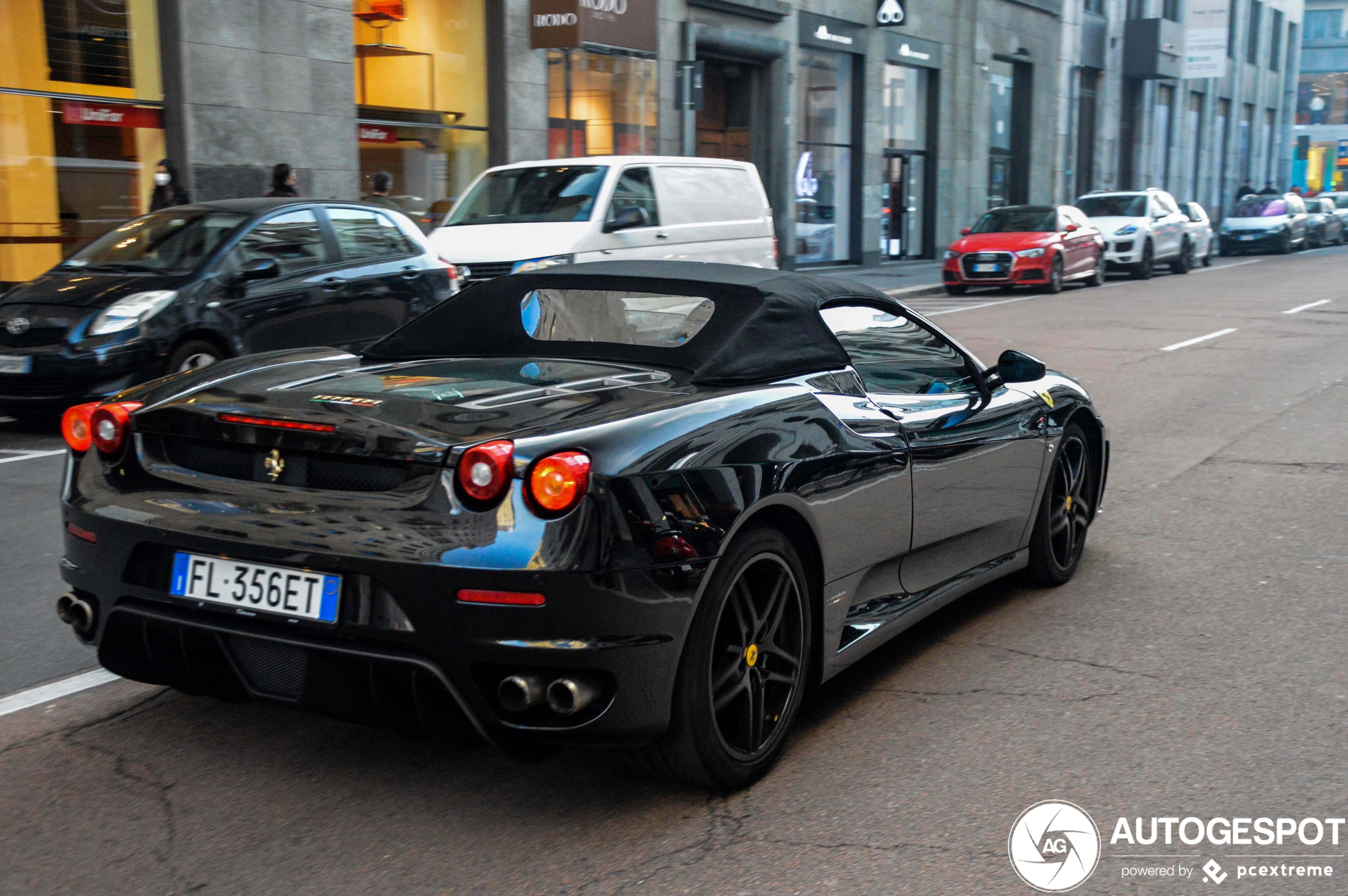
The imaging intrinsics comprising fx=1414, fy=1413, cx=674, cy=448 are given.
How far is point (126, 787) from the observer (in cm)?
350

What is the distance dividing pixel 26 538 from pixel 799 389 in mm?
4011

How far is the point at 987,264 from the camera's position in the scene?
75.7 feet

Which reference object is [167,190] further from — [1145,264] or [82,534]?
[1145,264]

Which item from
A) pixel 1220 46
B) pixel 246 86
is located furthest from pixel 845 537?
pixel 1220 46

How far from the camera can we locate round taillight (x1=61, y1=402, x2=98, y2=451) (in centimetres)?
376

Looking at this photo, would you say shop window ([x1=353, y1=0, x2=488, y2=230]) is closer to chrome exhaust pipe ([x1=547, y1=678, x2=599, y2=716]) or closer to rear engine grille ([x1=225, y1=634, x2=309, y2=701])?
rear engine grille ([x1=225, y1=634, x2=309, y2=701])

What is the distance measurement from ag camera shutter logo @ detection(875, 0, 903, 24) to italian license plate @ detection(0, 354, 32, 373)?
78.8 ft

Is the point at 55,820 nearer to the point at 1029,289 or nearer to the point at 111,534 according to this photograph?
the point at 111,534

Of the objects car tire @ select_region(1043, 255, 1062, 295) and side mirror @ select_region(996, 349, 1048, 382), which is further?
car tire @ select_region(1043, 255, 1062, 295)

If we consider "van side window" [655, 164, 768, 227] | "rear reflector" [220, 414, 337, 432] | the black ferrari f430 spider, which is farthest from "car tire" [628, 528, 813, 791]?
"van side window" [655, 164, 768, 227]

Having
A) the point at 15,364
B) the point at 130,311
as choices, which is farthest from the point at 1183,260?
the point at 15,364

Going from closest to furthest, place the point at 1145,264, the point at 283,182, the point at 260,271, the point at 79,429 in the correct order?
the point at 79,429 → the point at 260,271 → the point at 283,182 → the point at 1145,264

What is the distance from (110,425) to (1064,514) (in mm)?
3526

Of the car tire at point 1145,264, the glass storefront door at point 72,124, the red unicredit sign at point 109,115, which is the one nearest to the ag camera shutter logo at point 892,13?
the car tire at point 1145,264
